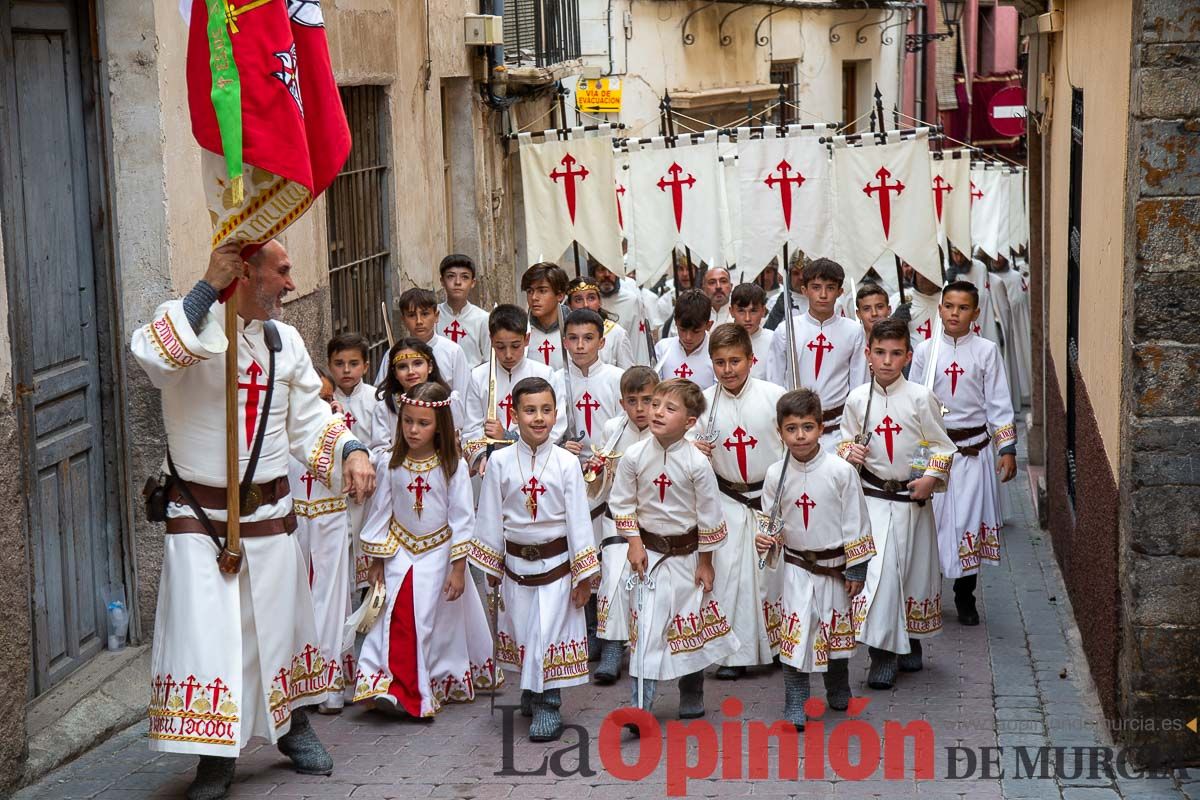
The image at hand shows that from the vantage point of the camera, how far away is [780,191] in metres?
10.4

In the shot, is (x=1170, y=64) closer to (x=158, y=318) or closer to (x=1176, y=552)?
(x=1176, y=552)

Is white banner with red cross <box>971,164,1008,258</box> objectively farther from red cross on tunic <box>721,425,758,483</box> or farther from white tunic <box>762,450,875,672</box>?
white tunic <box>762,450,875,672</box>

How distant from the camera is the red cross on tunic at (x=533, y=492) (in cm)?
718

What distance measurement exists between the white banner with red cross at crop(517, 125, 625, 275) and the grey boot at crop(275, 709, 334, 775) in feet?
17.1

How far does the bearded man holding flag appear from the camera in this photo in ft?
19.5

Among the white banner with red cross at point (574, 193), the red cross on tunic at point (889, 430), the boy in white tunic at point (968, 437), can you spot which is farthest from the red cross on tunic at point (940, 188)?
the red cross on tunic at point (889, 430)

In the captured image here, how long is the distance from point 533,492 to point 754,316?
292cm

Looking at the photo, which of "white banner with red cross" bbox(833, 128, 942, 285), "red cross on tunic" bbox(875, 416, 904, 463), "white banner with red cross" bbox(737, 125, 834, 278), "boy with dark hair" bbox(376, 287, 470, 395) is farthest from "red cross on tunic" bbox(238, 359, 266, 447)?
"white banner with red cross" bbox(833, 128, 942, 285)

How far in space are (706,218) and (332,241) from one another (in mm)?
2524

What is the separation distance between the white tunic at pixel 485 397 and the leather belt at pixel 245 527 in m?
2.58

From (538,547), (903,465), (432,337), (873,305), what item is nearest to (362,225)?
(432,337)

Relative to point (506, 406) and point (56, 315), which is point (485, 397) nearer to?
point (506, 406)

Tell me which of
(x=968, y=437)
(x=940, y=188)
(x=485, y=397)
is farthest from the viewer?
(x=940, y=188)

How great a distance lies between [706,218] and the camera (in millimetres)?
11672
